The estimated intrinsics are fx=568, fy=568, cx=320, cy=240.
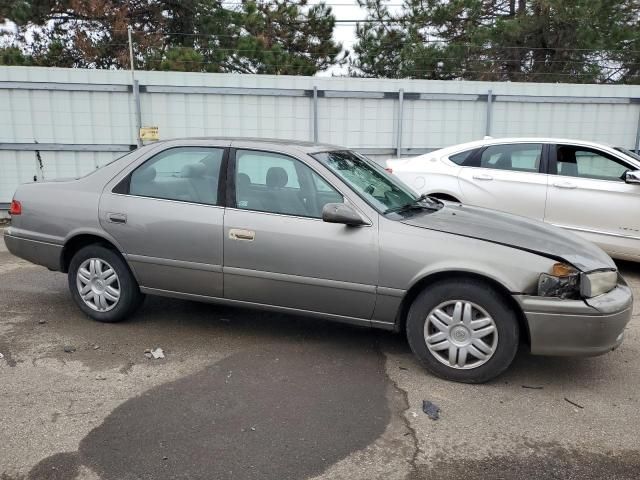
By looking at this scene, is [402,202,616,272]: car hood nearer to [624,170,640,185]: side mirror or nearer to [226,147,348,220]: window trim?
[226,147,348,220]: window trim

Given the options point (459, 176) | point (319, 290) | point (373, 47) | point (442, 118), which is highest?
point (373, 47)

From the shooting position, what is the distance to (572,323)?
3455 millimetres

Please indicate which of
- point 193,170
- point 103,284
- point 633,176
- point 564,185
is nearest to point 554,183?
point 564,185

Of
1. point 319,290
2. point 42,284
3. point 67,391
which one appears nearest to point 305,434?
point 319,290

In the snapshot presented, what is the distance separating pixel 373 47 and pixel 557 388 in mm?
16916

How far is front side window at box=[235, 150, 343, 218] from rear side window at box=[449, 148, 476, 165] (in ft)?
11.5

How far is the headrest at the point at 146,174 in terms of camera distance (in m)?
4.53

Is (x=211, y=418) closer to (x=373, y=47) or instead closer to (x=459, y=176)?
(x=459, y=176)

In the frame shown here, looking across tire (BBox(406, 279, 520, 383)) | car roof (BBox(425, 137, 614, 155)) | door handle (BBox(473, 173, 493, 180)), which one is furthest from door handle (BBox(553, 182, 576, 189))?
tire (BBox(406, 279, 520, 383))

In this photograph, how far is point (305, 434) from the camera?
3.10 meters

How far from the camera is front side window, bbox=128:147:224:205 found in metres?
4.34

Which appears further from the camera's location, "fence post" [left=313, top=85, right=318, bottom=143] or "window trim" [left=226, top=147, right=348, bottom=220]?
"fence post" [left=313, top=85, right=318, bottom=143]

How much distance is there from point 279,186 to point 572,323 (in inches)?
85.8

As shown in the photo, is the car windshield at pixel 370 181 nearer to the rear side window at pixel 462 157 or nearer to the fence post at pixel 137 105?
the rear side window at pixel 462 157
